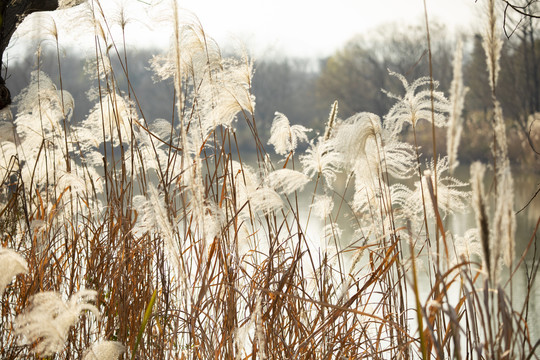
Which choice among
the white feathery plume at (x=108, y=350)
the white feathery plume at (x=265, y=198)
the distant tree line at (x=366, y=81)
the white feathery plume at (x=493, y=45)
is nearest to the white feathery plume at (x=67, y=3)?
the white feathery plume at (x=265, y=198)

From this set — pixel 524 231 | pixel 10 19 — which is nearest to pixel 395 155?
pixel 10 19

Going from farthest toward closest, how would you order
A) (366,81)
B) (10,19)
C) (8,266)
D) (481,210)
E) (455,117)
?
(366,81), (10,19), (8,266), (455,117), (481,210)

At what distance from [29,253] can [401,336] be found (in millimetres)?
1422

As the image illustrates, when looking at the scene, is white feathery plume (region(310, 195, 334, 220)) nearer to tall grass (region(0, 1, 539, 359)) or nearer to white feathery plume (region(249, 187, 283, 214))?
tall grass (region(0, 1, 539, 359))

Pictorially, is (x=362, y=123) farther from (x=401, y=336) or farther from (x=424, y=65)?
(x=424, y=65)

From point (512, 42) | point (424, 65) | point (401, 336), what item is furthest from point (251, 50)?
point (424, 65)

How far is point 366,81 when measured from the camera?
22.7 meters

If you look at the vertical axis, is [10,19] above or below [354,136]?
above

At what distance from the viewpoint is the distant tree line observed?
15898 mm

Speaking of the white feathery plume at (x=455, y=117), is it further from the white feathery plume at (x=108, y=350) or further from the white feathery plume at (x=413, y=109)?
the white feathery plume at (x=413, y=109)

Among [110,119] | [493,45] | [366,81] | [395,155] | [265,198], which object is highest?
[366,81]

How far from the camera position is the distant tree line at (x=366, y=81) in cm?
1590

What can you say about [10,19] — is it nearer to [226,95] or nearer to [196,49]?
[196,49]

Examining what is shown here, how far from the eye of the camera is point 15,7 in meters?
2.36
